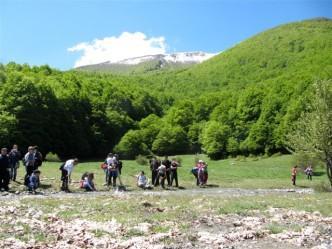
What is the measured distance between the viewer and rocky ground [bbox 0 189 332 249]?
18234mm

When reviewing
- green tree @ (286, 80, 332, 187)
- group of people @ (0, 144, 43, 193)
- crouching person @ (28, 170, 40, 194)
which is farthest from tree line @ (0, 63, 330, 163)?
crouching person @ (28, 170, 40, 194)

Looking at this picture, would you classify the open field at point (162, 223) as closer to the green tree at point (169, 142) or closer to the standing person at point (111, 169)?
the standing person at point (111, 169)

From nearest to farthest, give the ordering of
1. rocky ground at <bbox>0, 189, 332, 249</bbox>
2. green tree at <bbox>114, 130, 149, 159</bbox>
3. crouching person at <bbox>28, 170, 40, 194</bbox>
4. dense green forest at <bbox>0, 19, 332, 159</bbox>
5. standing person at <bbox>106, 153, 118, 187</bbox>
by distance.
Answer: rocky ground at <bbox>0, 189, 332, 249</bbox> → crouching person at <bbox>28, 170, 40, 194</bbox> → standing person at <bbox>106, 153, 118, 187</bbox> → dense green forest at <bbox>0, 19, 332, 159</bbox> → green tree at <bbox>114, 130, 149, 159</bbox>

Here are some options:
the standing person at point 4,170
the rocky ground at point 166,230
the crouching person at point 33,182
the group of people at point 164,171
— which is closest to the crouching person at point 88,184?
the crouching person at point 33,182

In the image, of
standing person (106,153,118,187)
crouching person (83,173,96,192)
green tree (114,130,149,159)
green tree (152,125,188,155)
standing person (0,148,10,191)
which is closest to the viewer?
standing person (0,148,10,191)

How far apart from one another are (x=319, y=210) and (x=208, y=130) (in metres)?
126

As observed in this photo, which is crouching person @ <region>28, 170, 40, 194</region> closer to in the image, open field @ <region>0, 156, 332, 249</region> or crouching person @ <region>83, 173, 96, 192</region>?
open field @ <region>0, 156, 332, 249</region>

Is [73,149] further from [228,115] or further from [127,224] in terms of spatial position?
[127,224]

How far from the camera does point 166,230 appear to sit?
20094mm

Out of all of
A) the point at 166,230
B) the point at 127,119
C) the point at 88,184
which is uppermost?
the point at 127,119

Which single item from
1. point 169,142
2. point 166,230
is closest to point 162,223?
point 166,230

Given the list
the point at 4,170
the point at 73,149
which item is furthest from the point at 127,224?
the point at 73,149

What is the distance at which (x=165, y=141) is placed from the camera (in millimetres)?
160750

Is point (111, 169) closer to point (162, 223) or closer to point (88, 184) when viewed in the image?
point (88, 184)
